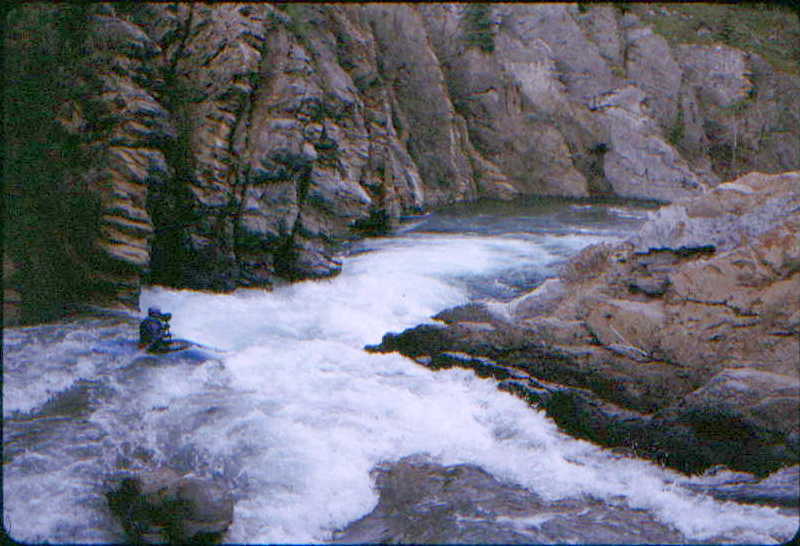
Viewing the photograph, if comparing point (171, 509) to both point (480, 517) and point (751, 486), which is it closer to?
point (480, 517)

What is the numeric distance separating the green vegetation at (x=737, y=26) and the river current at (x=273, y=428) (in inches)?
588

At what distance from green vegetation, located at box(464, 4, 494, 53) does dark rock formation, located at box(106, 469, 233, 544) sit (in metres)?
25.6

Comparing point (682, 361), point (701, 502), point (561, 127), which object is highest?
point (561, 127)

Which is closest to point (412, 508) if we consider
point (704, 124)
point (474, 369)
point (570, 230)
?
point (474, 369)

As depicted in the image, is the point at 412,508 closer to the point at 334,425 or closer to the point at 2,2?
the point at 334,425

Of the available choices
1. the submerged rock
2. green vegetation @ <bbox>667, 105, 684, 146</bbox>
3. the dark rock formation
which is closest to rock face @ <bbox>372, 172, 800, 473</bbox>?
the submerged rock

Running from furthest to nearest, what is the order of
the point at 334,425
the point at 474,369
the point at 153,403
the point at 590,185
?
1. the point at 590,185
2. the point at 474,369
3. the point at 153,403
4. the point at 334,425

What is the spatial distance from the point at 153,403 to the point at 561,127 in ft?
79.6

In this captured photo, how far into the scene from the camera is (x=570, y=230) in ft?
68.6

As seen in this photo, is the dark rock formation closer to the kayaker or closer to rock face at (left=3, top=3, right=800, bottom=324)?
the kayaker

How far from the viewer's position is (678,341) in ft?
25.8

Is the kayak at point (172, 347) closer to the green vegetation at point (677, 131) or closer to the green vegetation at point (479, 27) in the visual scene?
the green vegetation at point (479, 27)

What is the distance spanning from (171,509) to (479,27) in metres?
26.5

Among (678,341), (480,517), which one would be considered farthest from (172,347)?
(678,341)
